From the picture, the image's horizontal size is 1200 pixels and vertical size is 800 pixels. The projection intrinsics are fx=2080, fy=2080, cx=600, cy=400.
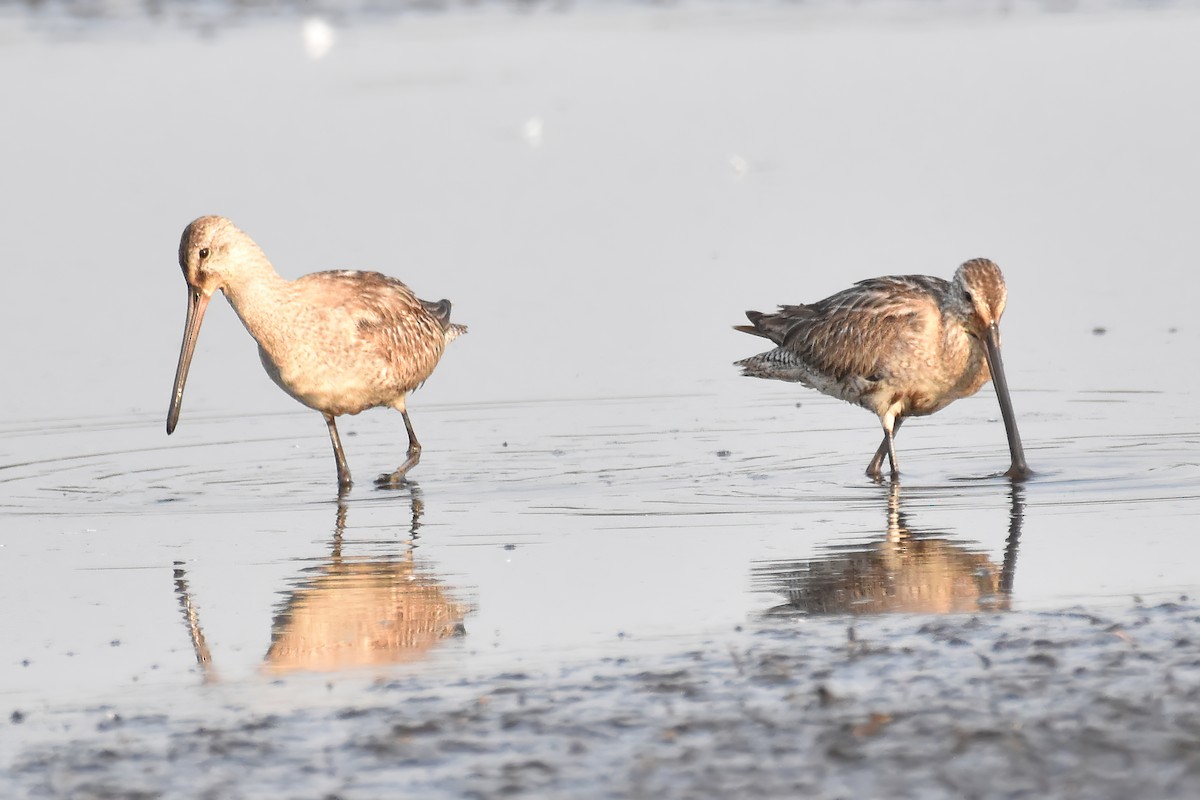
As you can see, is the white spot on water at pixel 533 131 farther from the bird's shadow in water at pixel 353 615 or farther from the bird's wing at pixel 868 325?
the bird's shadow in water at pixel 353 615

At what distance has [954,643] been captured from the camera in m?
5.71

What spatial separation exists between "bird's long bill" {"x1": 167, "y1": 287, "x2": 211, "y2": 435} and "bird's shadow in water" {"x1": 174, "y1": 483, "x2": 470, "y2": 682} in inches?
78.4

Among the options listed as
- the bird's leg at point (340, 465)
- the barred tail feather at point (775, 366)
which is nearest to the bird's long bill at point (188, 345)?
the bird's leg at point (340, 465)

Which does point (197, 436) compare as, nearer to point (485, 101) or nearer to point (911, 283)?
point (911, 283)

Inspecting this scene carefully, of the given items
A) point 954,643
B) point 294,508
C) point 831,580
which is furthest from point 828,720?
point 294,508

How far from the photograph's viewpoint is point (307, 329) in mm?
9383

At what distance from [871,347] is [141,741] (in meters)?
4.81

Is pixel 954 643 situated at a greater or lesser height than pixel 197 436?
lesser

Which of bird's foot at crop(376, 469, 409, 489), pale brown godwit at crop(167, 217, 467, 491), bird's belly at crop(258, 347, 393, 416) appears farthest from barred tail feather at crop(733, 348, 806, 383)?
bird's foot at crop(376, 469, 409, 489)

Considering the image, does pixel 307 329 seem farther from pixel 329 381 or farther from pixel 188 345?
pixel 188 345

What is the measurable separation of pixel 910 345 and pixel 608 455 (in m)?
1.42

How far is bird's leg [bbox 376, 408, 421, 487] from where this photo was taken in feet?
29.9

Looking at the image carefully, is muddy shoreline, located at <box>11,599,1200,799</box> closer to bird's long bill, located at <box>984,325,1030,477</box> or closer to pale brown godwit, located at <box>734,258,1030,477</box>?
bird's long bill, located at <box>984,325,1030,477</box>

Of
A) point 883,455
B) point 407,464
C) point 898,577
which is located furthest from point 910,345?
point 898,577
